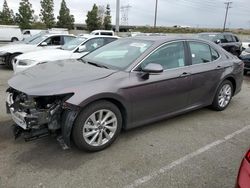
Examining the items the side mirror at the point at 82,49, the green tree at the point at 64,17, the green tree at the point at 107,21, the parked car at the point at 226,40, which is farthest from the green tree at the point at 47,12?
the side mirror at the point at 82,49

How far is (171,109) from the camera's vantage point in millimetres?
4172

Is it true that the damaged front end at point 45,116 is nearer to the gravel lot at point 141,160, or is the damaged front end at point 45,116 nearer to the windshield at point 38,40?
the gravel lot at point 141,160

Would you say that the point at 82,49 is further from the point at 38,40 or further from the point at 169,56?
the point at 169,56

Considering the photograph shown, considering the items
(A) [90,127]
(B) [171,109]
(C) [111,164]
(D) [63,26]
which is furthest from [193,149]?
(D) [63,26]

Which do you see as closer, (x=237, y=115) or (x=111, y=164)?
(x=111, y=164)

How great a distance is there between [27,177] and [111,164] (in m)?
1.00

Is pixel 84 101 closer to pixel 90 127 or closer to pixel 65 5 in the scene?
pixel 90 127

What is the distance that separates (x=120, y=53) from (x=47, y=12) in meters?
56.2

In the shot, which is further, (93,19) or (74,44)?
(93,19)

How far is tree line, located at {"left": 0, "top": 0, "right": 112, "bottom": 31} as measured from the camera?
49125 mm

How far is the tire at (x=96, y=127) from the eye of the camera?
3.17 metres

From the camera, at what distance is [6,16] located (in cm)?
5284

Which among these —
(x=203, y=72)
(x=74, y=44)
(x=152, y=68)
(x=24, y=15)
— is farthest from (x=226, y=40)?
(x=24, y=15)

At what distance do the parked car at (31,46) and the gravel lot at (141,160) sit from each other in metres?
5.82
